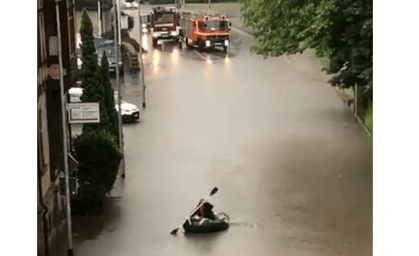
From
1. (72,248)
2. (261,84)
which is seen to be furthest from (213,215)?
(261,84)

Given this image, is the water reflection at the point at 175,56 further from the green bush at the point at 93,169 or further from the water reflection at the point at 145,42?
the green bush at the point at 93,169

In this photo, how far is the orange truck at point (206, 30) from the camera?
41500mm

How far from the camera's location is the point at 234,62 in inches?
1594

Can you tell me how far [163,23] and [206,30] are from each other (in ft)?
11.2

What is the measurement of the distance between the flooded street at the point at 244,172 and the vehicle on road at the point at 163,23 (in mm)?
7925

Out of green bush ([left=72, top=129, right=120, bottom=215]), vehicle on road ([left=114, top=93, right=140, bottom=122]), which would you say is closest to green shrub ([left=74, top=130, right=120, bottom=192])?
green bush ([left=72, top=129, right=120, bottom=215])

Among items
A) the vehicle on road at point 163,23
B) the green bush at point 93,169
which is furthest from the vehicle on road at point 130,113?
the vehicle on road at point 163,23

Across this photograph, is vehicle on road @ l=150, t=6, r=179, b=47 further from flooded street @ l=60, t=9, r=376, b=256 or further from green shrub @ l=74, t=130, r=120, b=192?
green shrub @ l=74, t=130, r=120, b=192

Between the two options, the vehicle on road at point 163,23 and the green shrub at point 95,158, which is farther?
the vehicle on road at point 163,23

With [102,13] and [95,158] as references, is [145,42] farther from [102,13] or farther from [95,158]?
[95,158]

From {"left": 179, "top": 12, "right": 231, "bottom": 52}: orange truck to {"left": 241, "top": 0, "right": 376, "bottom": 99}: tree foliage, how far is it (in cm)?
1546

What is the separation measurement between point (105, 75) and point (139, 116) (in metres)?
9.30
